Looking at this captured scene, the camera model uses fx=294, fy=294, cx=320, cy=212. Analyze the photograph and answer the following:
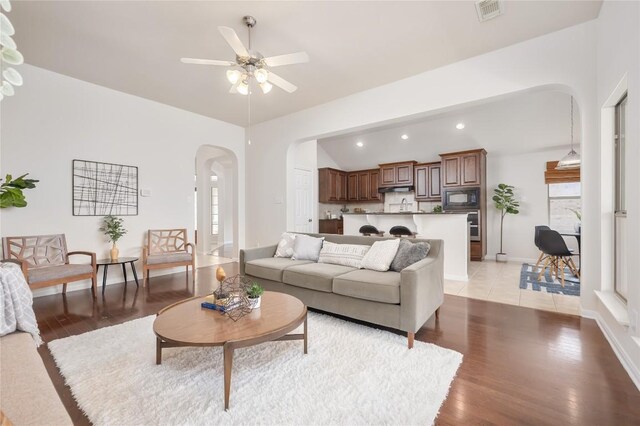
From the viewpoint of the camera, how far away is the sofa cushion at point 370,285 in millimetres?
2432

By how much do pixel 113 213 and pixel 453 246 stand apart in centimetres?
533

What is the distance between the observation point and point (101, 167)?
4418 millimetres

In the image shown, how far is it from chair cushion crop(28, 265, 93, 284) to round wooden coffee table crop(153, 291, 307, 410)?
2.23 metres

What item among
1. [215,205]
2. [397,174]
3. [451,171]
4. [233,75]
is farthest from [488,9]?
[215,205]

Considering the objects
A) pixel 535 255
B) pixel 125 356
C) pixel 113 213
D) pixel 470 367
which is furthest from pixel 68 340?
pixel 535 255

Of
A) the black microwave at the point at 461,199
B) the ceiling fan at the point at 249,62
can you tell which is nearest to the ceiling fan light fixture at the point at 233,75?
the ceiling fan at the point at 249,62

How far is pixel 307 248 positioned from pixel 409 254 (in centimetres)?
129

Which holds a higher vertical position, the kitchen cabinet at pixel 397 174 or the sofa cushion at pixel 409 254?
the kitchen cabinet at pixel 397 174

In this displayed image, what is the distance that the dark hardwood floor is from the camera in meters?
1.64

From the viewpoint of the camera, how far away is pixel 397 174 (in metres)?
7.58

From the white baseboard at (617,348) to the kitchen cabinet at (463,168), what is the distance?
376 centimetres

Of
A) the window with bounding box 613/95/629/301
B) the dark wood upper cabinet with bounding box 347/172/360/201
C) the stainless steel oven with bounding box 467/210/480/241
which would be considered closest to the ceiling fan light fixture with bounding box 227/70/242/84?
the window with bounding box 613/95/629/301

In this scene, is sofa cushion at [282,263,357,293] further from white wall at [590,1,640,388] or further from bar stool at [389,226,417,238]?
white wall at [590,1,640,388]

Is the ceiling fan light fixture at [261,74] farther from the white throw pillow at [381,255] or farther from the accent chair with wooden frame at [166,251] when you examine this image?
the accent chair with wooden frame at [166,251]
